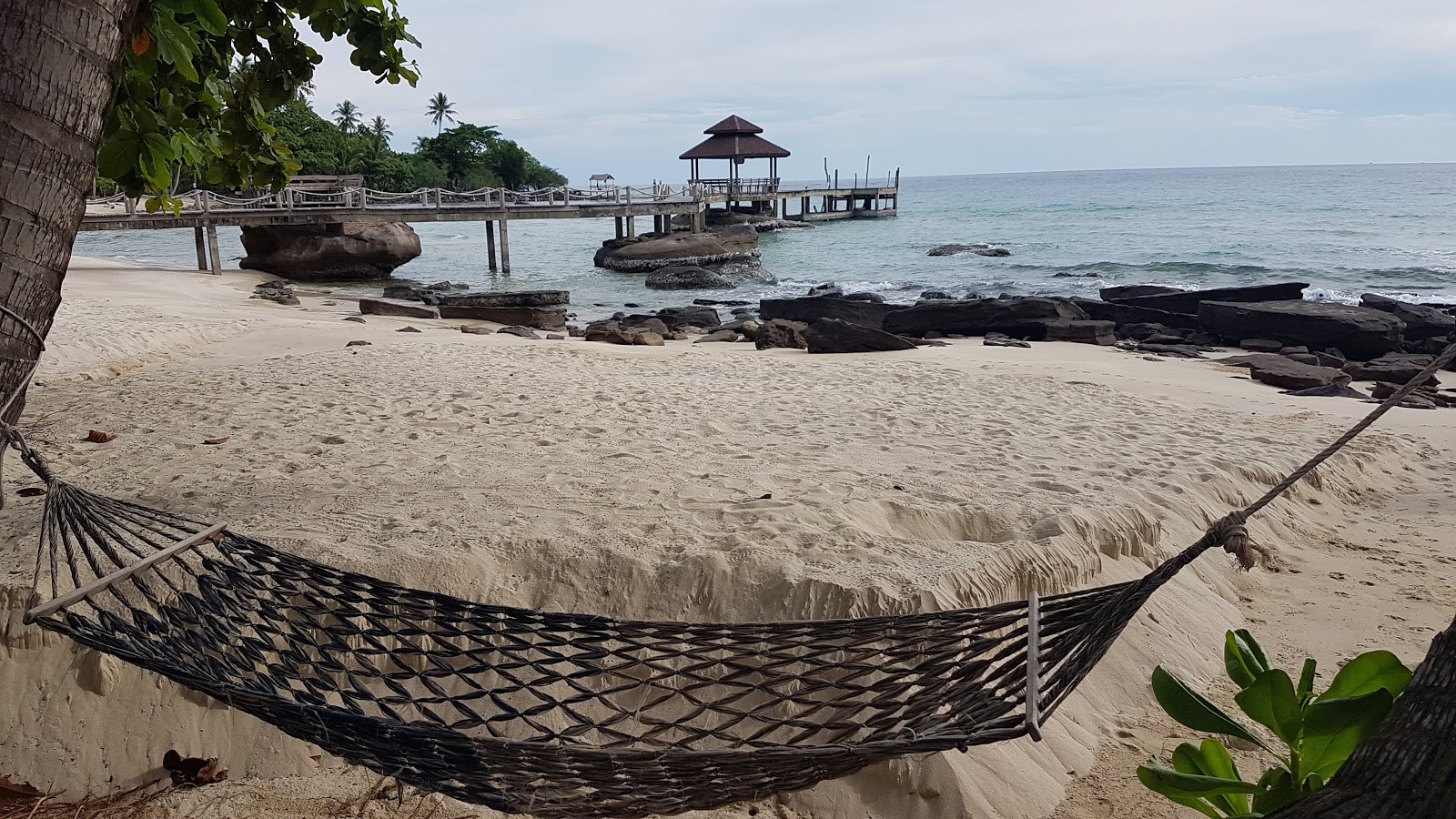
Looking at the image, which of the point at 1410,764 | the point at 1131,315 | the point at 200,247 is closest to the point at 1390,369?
the point at 1131,315

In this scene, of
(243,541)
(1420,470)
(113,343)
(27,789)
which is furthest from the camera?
(113,343)

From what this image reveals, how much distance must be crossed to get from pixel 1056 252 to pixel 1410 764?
99.8 ft

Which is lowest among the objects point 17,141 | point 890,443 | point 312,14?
point 890,443

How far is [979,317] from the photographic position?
13.4 m

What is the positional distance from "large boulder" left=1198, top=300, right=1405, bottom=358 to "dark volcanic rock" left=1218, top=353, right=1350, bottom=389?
2.36 m

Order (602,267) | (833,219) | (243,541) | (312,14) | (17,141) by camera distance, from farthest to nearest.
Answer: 1. (833,219)
2. (602,267)
3. (312,14)
4. (243,541)
5. (17,141)

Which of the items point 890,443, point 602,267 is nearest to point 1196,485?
point 890,443

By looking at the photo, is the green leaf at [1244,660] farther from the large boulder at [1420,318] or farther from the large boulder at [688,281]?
the large boulder at [688,281]

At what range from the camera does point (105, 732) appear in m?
2.80

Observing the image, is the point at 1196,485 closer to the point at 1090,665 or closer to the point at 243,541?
the point at 1090,665

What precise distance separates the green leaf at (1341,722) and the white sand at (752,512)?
3.78ft

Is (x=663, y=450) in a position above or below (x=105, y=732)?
above

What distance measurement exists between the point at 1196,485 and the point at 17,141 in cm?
469

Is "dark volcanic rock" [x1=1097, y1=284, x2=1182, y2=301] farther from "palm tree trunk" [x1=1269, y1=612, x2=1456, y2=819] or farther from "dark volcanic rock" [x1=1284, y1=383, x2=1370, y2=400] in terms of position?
"palm tree trunk" [x1=1269, y1=612, x2=1456, y2=819]
